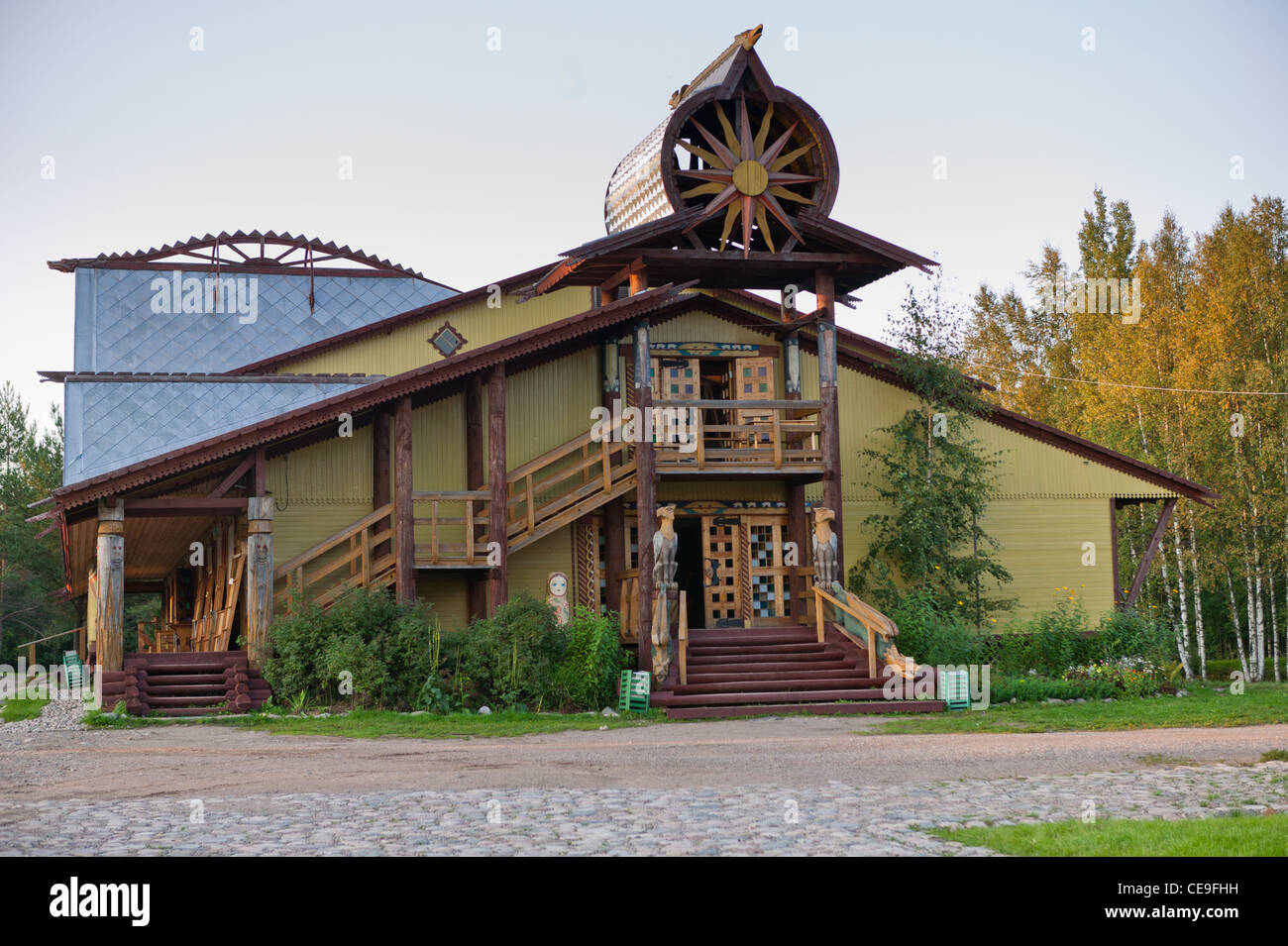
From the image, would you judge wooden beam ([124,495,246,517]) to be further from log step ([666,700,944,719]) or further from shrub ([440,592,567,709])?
log step ([666,700,944,719])

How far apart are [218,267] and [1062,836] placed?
82.7 feet

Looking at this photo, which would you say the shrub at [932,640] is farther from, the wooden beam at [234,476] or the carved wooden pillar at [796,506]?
the wooden beam at [234,476]

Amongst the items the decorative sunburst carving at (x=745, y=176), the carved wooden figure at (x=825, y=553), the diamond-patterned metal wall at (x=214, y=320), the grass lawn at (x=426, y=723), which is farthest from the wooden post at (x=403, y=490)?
the diamond-patterned metal wall at (x=214, y=320)

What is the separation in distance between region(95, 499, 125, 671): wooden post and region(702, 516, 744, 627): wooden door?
31.9 ft

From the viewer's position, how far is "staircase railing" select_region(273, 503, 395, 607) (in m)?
21.3

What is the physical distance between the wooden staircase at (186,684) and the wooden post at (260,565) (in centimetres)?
57

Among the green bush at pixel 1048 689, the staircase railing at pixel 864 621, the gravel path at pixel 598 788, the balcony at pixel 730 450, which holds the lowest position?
the gravel path at pixel 598 788

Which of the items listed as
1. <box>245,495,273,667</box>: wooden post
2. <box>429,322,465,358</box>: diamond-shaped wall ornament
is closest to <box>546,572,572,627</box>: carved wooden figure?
<box>245,495,273,667</box>: wooden post

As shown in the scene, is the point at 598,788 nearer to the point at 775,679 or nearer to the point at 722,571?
the point at 775,679

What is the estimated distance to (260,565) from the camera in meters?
20.5

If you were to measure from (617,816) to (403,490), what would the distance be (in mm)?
12581

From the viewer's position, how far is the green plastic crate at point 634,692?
19766 mm

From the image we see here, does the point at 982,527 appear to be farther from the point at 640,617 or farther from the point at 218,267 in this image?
the point at 218,267

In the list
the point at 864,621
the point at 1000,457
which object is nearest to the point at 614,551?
the point at 864,621
